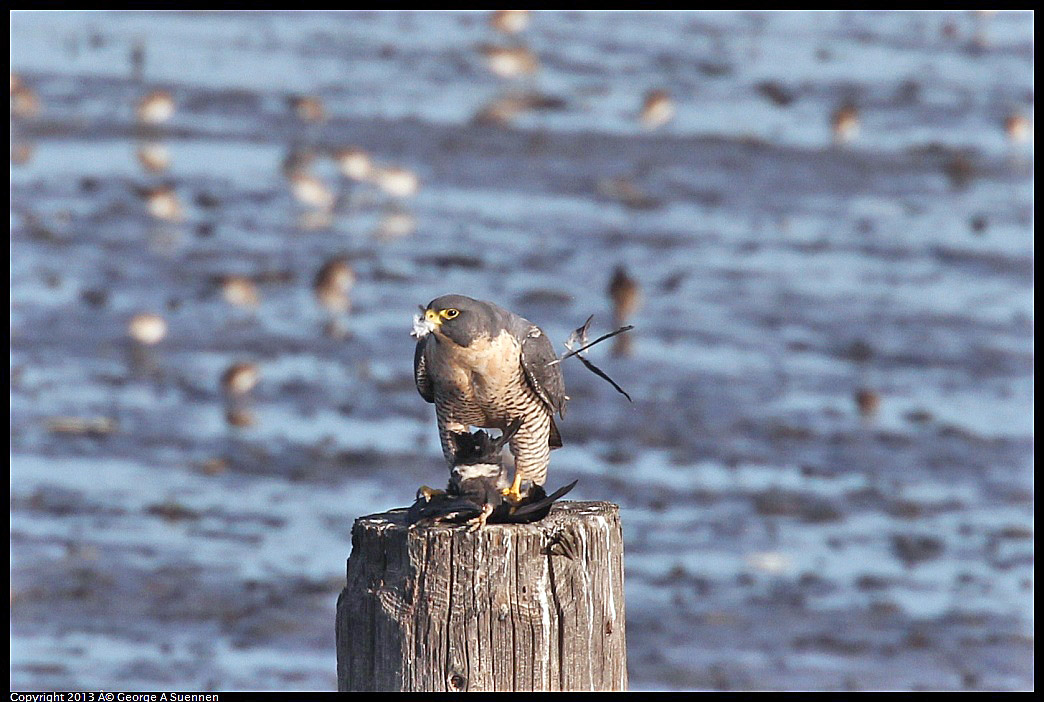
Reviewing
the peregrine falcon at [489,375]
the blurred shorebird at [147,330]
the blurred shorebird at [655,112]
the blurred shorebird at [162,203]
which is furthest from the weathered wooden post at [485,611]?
the blurred shorebird at [655,112]

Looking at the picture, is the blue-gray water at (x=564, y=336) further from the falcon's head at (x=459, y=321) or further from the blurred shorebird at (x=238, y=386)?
the falcon's head at (x=459, y=321)

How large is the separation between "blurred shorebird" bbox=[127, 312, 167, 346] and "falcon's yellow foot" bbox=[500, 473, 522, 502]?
21.7 feet

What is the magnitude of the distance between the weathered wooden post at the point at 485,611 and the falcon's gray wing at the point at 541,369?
0.82m

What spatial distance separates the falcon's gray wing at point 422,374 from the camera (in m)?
4.84

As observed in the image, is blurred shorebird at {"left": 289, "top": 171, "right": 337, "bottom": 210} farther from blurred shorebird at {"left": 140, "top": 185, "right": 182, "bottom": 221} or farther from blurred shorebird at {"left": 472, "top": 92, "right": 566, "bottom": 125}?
blurred shorebird at {"left": 472, "top": 92, "right": 566, "bottom": 125}

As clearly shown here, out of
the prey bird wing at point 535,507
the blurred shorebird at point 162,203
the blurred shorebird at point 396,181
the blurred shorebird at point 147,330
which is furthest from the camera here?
the blurred shorebird at point 396,181

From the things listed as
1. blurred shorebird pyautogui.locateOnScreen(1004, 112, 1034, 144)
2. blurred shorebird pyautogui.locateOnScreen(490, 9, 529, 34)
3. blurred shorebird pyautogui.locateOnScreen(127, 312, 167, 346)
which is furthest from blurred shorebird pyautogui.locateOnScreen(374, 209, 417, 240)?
blurred shorebird pyautogui.locateOnScreen(1004, 112, 1034, 144)

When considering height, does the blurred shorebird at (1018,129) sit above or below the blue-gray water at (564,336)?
above

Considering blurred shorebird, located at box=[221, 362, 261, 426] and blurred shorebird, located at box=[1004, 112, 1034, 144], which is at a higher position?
blurred shorebird, located at box=[1004, 112, 1034, 144]

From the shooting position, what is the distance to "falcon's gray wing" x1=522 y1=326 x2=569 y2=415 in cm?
473

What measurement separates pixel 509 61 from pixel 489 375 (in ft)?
45.9

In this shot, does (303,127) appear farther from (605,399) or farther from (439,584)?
(439,584)

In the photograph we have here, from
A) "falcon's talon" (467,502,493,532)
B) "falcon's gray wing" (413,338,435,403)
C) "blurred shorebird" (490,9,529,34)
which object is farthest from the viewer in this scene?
"blurred shorebird" (490,9,529,34)

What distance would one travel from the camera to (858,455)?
9.59 m
